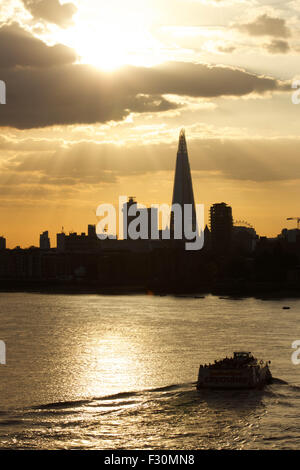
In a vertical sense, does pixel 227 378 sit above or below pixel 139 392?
above

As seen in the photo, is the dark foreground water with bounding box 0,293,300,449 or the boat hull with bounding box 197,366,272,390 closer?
the dark foreground water with bounding box 0,293,300,449

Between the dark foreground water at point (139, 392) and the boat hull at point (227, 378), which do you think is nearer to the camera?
the dark foreground water at point (139, 392)

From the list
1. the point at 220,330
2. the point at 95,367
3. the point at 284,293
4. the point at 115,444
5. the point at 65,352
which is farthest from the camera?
the point at 284,293

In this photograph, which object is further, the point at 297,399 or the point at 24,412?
the point at 297,399

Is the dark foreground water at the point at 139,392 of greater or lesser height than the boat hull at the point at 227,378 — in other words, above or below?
below

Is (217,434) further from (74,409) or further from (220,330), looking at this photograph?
(220,330)

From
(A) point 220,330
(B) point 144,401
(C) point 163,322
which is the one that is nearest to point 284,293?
(C) point 163,322

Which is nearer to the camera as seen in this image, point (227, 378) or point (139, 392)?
point (227, 378)

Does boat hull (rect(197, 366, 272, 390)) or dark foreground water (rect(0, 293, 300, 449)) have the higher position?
boat hull (rect(197, 366, 272, 390))
